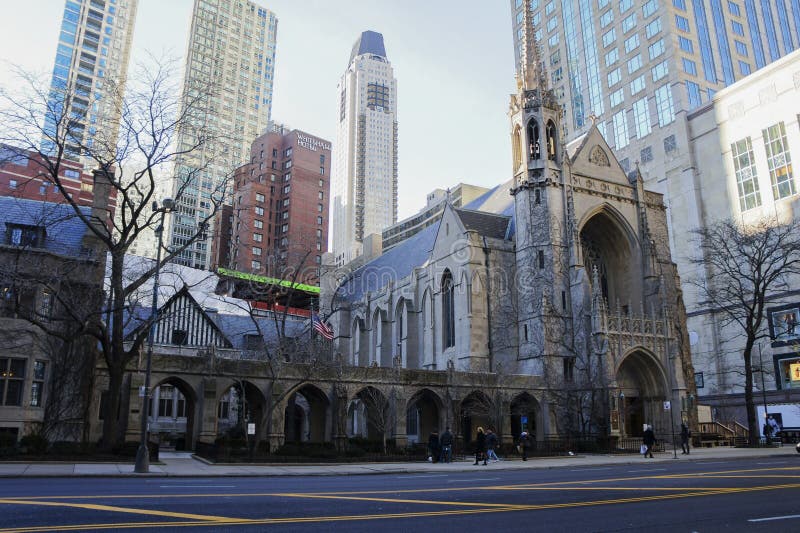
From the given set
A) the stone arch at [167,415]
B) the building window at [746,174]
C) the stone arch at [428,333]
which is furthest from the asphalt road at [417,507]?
the building window at [746,174]

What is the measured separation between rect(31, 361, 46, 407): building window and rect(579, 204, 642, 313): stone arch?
38.9 meters

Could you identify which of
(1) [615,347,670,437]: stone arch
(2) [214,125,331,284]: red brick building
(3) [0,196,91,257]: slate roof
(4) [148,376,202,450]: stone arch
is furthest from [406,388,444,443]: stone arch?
(2) [214,125,331,284]: red brick building

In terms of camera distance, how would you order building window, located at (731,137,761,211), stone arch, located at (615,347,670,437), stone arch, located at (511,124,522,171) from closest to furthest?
stone arch, located at (615,347,670,437) < stone arch, located at (511,124,522,171) < building window, located at (731,137,761,211)

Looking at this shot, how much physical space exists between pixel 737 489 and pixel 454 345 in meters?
38.2

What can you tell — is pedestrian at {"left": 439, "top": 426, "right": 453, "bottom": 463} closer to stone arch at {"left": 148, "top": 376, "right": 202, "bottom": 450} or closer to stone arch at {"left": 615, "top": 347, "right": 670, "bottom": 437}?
stone arch at {"left": 615, "top": 347, "right": 670, "bottom": 437}

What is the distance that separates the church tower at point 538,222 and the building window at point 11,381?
3160 cm

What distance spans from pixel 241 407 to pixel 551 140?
3308 cm

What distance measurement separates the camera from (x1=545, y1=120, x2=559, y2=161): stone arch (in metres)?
50.6

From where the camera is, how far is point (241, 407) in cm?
5141

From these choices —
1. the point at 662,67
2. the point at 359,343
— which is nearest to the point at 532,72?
the point at 662,67

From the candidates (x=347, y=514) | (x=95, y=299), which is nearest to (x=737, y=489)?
(x=347, y=514)

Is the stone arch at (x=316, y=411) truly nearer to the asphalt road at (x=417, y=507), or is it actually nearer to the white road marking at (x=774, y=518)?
the asphalt road at (x=417, y=507)

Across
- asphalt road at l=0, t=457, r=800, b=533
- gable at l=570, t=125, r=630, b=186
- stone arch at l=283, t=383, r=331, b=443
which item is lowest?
asphalt road at l=0, t=457, r=800, b=533

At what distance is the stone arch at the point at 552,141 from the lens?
5059 cm
